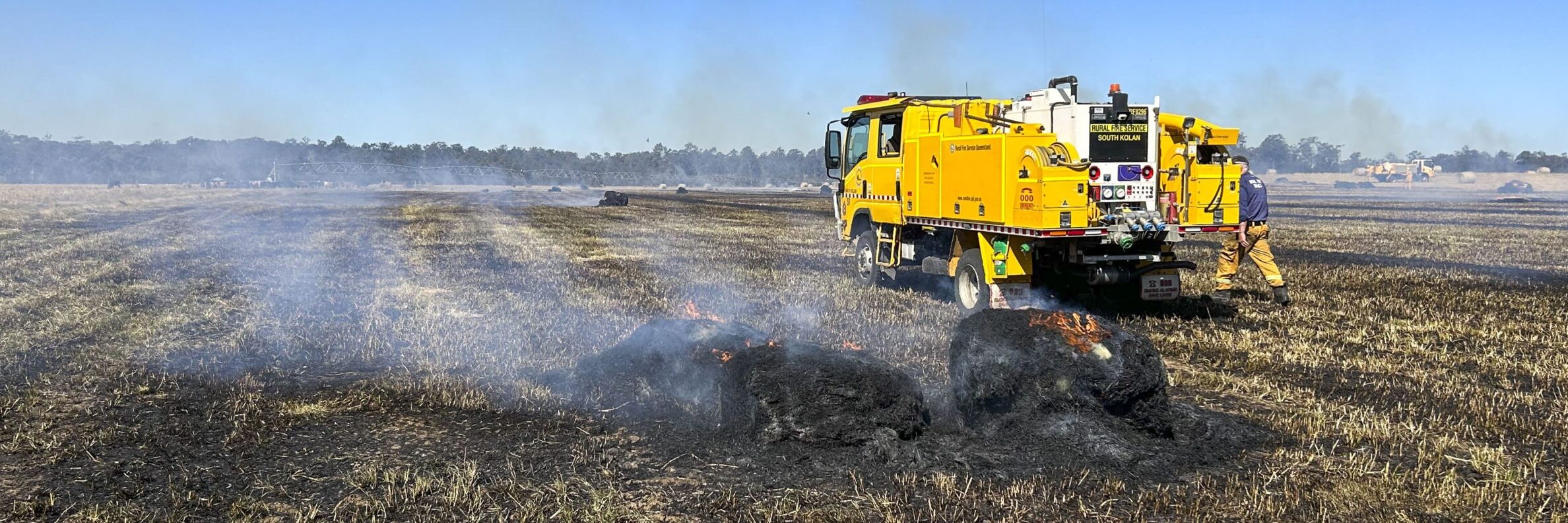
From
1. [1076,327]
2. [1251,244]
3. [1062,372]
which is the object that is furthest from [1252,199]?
[1062,372]

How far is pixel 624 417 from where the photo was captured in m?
6.60

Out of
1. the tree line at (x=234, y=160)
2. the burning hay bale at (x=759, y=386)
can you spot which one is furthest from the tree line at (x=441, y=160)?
the burning hay bale at (x=759, y=386)

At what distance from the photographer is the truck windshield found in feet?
44.1

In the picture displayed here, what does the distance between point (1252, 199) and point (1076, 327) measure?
6.73 metres

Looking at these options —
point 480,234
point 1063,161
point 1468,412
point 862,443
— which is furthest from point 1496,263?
point 480,234

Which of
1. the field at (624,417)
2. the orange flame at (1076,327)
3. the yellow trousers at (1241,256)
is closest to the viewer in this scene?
the field at (624,417)

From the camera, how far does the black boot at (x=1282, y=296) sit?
1184 cm

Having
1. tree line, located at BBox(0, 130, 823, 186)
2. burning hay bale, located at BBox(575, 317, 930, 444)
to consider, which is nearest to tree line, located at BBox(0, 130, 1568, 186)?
tree line, located at BBox(0, 130, 823, 186)

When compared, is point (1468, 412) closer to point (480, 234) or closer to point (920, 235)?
point (920, 235)

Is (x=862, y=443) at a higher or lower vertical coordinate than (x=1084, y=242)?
lower

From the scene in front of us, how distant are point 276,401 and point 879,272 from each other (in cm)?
818

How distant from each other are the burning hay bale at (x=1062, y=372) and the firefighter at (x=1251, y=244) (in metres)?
6.38

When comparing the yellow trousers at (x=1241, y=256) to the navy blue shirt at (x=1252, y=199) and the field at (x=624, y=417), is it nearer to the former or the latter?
the navy blue shirt at (x=1252, y=199)

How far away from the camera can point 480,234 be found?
→ 23703mm
